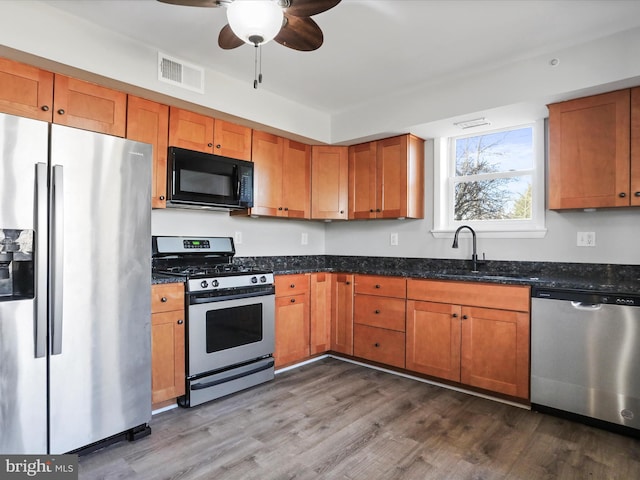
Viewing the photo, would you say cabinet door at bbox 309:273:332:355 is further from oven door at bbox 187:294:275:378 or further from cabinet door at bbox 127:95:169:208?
cabinet door at bbox 127:95:169:208

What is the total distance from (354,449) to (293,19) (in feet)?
7.33

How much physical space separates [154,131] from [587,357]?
128 inches

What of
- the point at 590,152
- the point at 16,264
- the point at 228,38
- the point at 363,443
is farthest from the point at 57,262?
the point at 590,152

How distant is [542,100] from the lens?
264 cm

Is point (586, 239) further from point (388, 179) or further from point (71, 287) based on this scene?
point (71, 287)

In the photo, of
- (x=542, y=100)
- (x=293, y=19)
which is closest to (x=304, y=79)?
(x=293, y=19)

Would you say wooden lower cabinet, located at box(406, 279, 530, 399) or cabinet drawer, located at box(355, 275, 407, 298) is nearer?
wooden lower cabinet, located at box(406, 279, 530, 399)

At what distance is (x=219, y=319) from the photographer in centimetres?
277

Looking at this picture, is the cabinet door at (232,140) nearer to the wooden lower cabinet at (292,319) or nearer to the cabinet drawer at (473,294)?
the wooden lower cabinet at (292,319)

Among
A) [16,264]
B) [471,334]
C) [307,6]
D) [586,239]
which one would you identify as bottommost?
[471,334]

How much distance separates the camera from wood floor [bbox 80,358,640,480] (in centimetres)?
189

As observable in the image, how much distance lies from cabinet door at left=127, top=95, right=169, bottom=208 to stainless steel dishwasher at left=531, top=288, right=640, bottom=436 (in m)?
2.72

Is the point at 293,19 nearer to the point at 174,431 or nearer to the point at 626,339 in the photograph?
the point at 174,431

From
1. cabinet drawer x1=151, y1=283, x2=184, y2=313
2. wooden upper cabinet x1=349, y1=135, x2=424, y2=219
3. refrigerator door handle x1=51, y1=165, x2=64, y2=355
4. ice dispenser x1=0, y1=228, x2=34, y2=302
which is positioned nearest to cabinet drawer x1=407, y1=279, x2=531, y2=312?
wooden upper cabinet x1=349, y1=135, x2=424, y2=219
